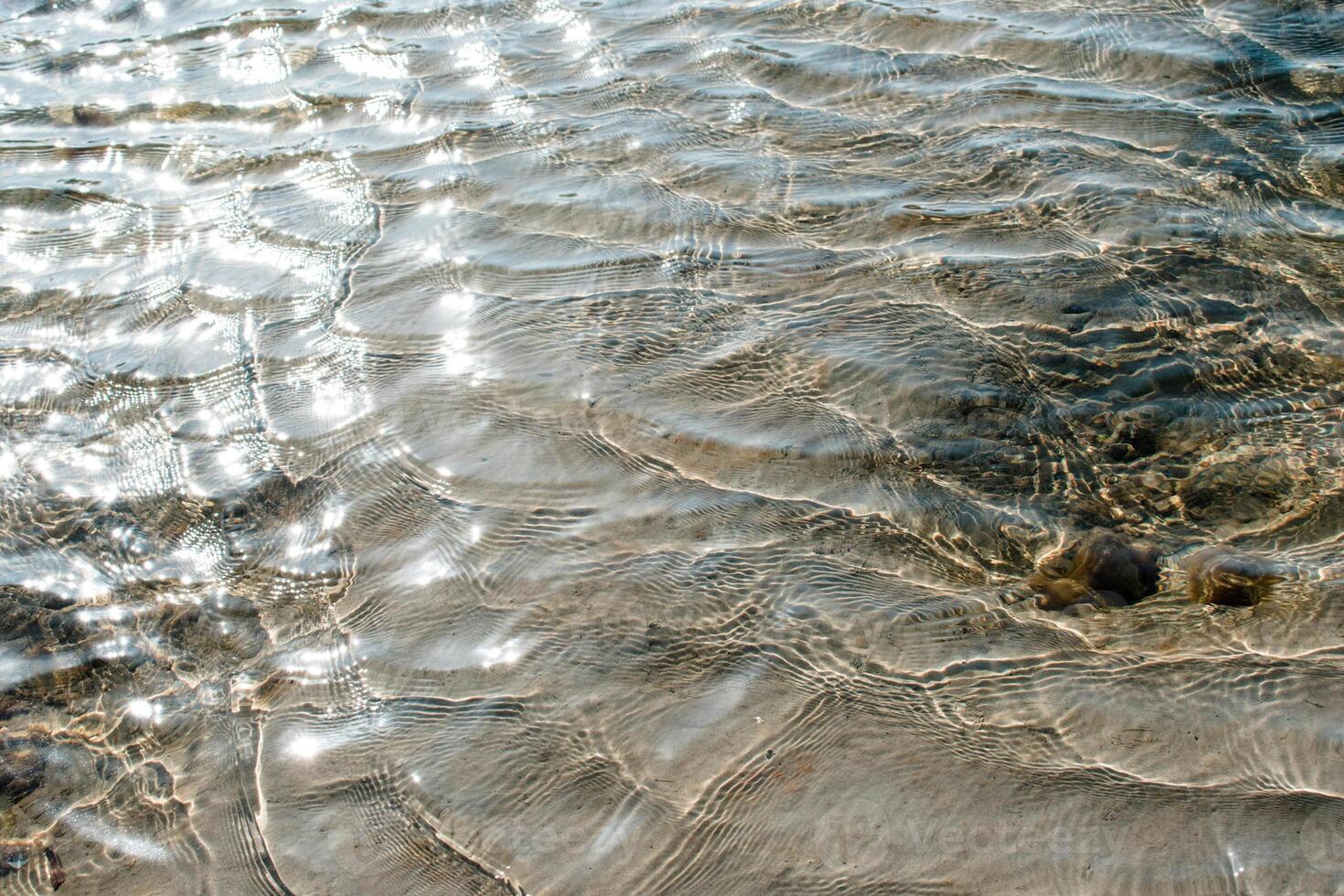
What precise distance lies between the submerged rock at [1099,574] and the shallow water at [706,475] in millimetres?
35

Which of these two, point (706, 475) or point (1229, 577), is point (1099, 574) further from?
point (706, 475)

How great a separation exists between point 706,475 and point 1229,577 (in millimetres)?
1161

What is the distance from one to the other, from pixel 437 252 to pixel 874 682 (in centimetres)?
220

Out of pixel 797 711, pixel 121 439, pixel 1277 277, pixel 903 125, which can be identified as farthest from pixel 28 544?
pixel 1277 277

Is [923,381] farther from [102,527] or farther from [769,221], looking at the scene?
[102,527]

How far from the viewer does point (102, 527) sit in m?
2.76

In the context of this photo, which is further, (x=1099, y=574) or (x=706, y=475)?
(x=706, y=475)

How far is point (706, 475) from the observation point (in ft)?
8.63

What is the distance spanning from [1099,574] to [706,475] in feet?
3.01

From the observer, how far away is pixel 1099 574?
2.27 meters

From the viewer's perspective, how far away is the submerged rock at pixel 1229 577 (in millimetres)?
2178

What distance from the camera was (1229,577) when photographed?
2.22 meters

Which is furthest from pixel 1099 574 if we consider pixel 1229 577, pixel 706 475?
pixel 706 475

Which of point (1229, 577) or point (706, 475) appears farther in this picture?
point (706, 475)
